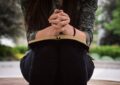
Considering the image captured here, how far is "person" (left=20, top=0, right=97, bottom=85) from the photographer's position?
1907 millimetres

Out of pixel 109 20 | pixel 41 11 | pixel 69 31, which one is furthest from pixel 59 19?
pixel 109 20

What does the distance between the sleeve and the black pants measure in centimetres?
12

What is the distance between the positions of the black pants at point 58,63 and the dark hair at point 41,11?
0.14 m

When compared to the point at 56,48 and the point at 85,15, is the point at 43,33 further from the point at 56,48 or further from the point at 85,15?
the point at 85,15

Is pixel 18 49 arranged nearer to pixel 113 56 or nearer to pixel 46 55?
pixel 113 56

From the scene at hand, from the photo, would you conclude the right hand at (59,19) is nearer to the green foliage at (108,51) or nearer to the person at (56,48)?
the person at (56,48)

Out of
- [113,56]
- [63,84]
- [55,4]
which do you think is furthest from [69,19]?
[113,56]

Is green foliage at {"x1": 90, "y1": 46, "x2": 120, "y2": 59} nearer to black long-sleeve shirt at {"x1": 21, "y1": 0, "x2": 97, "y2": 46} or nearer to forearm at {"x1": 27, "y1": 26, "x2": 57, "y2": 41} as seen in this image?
black long-sleeve shirt at {"x1": 21, "y1": 0, "x2": 97, "y2": 46}

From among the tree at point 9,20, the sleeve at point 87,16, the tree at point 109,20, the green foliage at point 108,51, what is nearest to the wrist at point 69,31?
the sleeve at point 87,16

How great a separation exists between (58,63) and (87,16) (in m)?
0.32

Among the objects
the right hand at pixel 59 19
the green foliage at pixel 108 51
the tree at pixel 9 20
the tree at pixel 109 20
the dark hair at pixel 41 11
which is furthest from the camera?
the tree at pixel 109 20

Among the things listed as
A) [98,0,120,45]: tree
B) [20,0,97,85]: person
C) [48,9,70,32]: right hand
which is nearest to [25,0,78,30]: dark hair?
[20,0,97,85]: person

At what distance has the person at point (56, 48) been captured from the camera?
1907 millimetres

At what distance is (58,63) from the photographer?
191 cm
